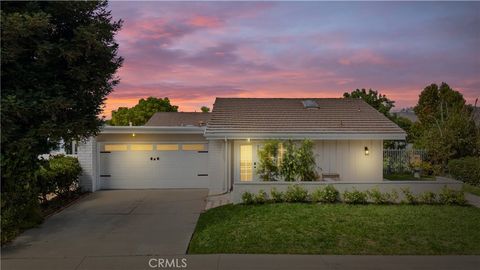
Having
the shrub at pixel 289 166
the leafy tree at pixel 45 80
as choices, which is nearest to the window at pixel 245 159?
the shrub at pixel 289 166

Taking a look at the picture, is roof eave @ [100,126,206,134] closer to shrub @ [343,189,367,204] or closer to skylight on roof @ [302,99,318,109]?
skylight on roof @ [302,99,318,109]

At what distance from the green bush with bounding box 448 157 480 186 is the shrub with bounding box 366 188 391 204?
6466 millimetres

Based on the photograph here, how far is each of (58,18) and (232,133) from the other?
24.0 ft

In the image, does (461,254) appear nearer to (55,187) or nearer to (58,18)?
(58,18)

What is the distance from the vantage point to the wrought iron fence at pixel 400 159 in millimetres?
20656

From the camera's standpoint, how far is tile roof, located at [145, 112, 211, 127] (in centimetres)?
2945

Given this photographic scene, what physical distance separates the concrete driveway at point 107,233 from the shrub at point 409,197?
6.42m

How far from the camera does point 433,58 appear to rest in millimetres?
16703

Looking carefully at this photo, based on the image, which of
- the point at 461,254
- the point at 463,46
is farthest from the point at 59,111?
the point at 463,46

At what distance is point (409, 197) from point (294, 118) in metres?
5.66

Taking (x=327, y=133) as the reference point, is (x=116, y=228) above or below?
below

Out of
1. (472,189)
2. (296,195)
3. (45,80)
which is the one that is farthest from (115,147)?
(472,189)

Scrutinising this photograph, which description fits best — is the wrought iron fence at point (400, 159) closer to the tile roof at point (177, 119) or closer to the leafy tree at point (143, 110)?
the tile roof at point (177, 119)

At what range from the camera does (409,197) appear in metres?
12.3
